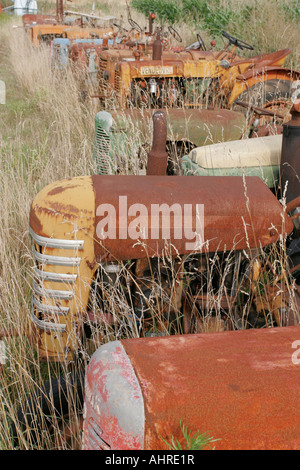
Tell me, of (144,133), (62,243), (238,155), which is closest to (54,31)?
(144,133)

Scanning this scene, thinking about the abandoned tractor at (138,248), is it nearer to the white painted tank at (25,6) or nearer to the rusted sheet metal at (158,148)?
the rusted sheet metal at (158,148)

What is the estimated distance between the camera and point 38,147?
5.38 meters

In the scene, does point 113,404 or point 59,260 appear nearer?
point 113,404

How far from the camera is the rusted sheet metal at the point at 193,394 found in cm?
97

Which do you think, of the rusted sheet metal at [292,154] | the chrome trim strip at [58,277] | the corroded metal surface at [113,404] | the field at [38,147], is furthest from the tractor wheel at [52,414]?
the rusted sheet metal at [292,154]

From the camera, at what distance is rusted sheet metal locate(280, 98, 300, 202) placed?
245 centimetres

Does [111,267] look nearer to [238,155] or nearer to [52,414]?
[52,414]

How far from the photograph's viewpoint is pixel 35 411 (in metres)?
1.95

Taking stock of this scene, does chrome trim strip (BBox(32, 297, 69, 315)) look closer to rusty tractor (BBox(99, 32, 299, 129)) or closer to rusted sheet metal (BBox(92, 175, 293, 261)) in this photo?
rusted sheet metal (BBox(92, 175, 293, 261))

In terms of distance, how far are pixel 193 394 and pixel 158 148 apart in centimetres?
149

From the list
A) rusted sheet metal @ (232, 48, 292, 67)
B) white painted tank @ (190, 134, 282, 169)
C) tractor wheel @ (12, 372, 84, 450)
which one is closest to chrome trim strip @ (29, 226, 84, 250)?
tractor wheel @ (12, 372, 84, 450)

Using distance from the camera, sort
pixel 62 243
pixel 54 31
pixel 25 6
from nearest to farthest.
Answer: pixel 62 243
pixel 54 31
pixel 25 6

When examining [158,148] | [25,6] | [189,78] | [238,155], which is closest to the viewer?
[158,148]
